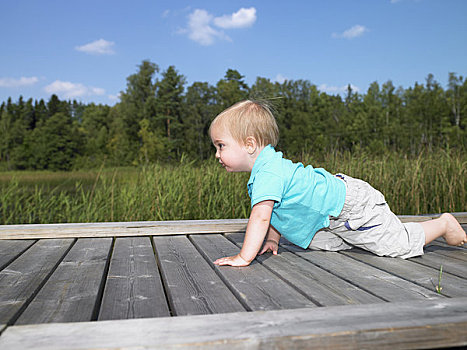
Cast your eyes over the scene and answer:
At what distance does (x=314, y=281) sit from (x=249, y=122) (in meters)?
0.82

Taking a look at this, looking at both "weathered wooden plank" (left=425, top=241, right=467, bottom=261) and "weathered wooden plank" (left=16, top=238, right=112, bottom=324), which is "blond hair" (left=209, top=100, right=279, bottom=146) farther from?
"weathered wooden plank" (left=425, top=241, right=467, bottom=261)

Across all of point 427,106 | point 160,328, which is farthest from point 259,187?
point 427,106

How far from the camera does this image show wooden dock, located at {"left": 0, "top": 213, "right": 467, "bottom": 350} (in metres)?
1.00

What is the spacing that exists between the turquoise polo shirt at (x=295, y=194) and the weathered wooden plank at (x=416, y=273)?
0.28 metres

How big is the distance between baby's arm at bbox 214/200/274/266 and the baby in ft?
0.16

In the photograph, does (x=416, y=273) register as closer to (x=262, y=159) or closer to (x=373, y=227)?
(x=373, y=227)

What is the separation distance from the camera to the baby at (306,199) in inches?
79.4

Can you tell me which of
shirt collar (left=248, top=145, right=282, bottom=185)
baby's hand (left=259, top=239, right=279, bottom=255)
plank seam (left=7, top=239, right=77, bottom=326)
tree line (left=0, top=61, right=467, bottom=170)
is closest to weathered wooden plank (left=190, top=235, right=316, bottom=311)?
baby's hand (left=259, top=239, right=279, bottom=255)

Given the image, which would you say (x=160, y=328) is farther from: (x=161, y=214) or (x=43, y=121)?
(x=43, y=121)

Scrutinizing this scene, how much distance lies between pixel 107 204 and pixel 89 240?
214 centimetres

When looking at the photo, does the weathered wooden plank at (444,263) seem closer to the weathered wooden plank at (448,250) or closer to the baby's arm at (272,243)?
the weathered wooden plank at (448,250)

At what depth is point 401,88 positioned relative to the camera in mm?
49250

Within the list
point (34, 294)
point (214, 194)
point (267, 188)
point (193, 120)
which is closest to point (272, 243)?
point (267, 188)

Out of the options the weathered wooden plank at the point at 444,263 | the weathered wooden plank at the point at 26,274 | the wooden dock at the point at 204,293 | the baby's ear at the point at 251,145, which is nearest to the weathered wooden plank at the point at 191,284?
the wooden dock at the point at 204,293
